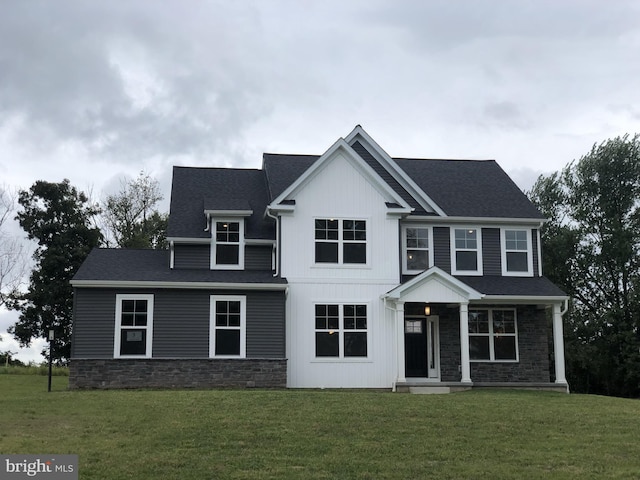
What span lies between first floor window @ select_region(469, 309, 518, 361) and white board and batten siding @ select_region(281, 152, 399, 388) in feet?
10.3

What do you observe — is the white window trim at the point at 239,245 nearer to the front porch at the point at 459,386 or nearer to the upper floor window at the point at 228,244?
the upper floor window at the point at 228,244

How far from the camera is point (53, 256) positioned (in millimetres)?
39062

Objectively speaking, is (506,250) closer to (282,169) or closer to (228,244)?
(282,169)

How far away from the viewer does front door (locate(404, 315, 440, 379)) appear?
24.2 metres

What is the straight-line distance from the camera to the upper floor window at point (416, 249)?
24.7m

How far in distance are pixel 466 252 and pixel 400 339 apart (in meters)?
4.54

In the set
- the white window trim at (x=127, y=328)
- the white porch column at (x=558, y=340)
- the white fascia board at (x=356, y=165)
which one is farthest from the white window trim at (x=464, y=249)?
the white window trim at (x=127, y=328)

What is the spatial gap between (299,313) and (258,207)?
4.24m

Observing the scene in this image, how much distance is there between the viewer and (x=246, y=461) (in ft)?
35.1

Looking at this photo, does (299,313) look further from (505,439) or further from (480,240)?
(505,439)

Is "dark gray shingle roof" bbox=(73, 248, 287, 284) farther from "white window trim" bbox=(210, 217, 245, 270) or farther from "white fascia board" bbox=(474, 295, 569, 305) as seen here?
"white fascia board" bbox=(474, 295, 569, 305)

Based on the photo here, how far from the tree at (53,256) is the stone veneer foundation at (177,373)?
1847cm

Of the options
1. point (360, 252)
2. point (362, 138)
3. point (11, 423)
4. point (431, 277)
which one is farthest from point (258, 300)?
point (11, 423)

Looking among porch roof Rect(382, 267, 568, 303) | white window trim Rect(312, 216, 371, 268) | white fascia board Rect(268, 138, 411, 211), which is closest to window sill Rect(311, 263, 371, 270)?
white window trim Rect(312, 216, 371, 268)
